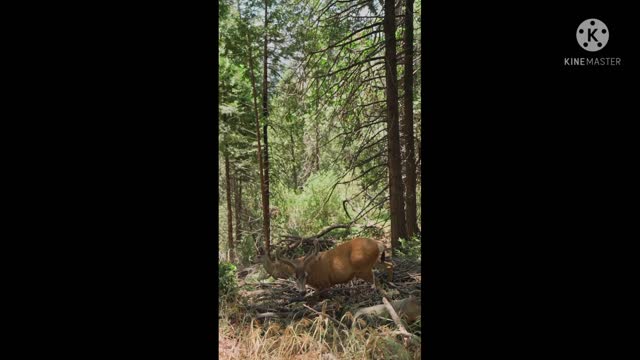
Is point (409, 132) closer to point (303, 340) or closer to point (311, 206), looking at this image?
point (311, 206)

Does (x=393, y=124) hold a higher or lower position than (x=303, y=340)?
higher

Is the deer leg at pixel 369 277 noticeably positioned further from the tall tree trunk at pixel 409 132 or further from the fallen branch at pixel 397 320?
the tall tree trunk at pixel 409 132

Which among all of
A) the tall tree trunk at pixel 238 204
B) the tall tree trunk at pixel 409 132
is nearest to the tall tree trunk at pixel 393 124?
the tall tree trunk at pixel 409 132

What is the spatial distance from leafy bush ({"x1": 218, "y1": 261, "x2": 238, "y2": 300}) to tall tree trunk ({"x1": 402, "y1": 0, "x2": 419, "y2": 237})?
0.89m

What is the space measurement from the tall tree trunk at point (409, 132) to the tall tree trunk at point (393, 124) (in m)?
0.04

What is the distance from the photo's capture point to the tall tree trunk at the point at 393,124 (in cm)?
229

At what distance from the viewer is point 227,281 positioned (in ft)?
7.43

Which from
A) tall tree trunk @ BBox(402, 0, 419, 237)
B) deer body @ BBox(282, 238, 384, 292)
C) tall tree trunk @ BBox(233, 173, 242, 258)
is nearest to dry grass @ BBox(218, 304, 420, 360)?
deer body @ BBox(282, 238, 384, 292)

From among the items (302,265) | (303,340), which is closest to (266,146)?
(302,265)
